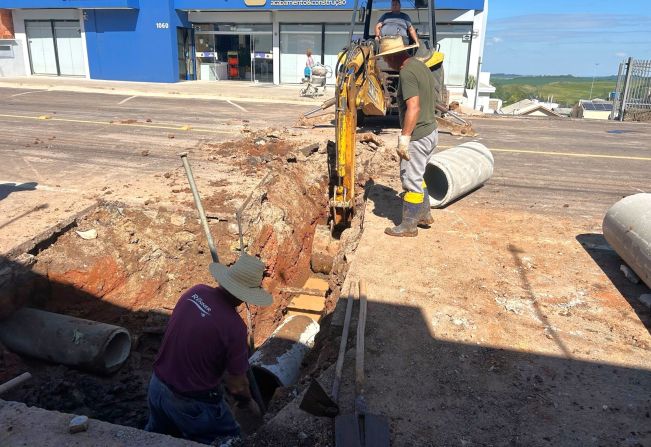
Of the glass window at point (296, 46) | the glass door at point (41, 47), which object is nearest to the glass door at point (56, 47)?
the glass door at point (41, 47)

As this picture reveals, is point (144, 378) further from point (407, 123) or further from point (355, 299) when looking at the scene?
point (407, 123)

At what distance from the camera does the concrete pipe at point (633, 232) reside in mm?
4457

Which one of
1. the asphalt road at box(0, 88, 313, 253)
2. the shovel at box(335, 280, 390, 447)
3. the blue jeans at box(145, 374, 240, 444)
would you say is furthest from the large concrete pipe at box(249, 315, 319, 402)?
the asphalt road at box(0, 88, 313, 253)

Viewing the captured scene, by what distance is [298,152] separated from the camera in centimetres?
962

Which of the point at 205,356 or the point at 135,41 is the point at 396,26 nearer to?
the point at 205,356

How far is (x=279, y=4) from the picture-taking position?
22.8m

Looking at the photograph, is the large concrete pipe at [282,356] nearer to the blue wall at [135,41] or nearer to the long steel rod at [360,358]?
the long steel rod at [360,358]

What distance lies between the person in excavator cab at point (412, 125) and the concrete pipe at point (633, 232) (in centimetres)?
199

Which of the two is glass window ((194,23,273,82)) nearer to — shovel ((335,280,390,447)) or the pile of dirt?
the pile of dirt

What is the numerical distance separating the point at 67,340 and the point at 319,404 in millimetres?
3174

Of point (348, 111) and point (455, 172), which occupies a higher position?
point (348, 111)

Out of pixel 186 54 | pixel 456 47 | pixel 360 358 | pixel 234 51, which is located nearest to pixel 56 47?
pixel 186 54

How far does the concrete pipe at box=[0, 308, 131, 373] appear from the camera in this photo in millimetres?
5004

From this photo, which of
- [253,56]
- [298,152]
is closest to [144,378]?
[298,152]
